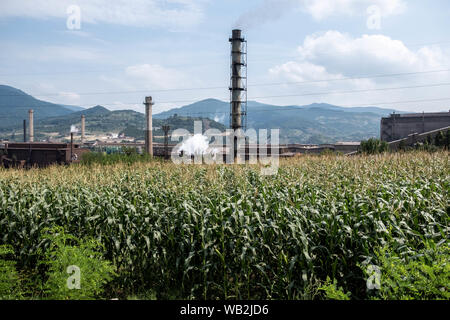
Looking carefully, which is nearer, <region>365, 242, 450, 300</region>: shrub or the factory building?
<region>365, 242, 450, 300</region>: shrub

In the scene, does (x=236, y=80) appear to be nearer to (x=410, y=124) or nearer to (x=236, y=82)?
(x=236, y=82)

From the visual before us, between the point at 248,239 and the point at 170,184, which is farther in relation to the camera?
the point at 170,184

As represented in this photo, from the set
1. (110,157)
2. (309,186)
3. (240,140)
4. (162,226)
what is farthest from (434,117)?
(162,226)

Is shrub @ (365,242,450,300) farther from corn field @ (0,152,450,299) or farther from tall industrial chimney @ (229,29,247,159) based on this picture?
tall industrial chimney @ (229,29,247,159)

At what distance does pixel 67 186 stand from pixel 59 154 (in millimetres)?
35622

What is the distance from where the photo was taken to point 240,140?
42125 mm

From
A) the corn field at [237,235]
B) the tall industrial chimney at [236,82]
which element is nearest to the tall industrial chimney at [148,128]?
the tall industrial chimney at [236,82]

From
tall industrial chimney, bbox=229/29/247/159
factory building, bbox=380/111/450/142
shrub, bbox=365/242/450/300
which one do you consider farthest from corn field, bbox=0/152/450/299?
factory building, bbox=380/111/450/142

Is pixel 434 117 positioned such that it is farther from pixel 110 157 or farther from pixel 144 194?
pixel 144 194

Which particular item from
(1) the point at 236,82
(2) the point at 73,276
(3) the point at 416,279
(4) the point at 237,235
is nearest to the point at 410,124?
(1) the point at 236,82

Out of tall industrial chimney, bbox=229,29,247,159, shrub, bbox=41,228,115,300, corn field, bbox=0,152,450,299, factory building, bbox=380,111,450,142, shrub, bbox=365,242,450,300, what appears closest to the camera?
shrub, bbox=365,242,450,300

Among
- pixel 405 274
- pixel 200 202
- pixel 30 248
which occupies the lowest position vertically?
pixel 30 248
